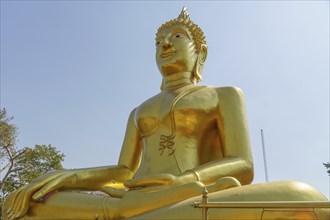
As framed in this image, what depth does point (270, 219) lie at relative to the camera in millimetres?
2846

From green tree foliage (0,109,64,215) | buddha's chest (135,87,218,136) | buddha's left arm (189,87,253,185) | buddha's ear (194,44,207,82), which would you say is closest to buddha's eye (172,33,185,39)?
buddha's ear (194,44,207,82)

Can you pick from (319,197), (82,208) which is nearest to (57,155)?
(82,208)

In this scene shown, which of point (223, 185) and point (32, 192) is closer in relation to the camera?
point (223, 185)

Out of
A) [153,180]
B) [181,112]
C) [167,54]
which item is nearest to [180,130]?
[181,112]

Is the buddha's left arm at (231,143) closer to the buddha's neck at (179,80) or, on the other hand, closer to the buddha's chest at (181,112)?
the buddha's chest at (181,112)

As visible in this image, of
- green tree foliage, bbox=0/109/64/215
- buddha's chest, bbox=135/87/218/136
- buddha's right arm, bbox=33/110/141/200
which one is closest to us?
buddha's right arm, bbox=33/110/141/200

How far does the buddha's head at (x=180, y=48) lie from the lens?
5.20 metres

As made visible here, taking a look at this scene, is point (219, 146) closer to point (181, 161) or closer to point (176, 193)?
point (181, 161)

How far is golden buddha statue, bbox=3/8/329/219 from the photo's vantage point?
3307 millimetres

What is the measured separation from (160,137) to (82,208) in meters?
1.25

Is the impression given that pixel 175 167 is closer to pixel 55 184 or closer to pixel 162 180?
pixel 162 180

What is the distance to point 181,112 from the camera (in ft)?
15.2

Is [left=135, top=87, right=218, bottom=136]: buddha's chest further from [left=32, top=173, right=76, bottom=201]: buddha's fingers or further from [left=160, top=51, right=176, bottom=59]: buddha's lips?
[left=32, top=173, right=76, bottom=201]: buddha's fingers

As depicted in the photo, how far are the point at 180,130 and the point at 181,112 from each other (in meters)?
0.19
